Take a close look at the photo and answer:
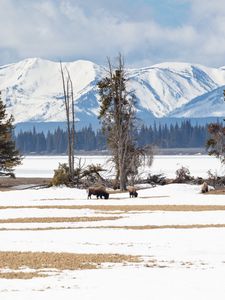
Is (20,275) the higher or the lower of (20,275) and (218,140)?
the lower

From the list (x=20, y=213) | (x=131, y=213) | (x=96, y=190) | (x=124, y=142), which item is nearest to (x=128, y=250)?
(x=131, y=213)

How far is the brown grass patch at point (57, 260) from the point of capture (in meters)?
19.9

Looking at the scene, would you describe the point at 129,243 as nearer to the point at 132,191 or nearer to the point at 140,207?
the point at 140,207

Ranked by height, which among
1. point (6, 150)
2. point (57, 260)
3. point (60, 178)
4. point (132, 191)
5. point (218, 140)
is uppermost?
point (218, 140)

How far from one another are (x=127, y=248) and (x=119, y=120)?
43581 mm

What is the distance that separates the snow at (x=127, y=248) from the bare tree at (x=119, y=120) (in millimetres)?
18991

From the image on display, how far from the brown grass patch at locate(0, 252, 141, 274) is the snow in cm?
64

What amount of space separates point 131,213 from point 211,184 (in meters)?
29.8

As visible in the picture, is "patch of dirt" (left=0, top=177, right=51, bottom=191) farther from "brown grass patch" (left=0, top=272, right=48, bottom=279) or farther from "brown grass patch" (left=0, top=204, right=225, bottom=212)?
"brown grass patch" (left=0, top=272, right=48, bottom=279)

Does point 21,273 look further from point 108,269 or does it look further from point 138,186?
point 138,186

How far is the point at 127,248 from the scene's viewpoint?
23.9m

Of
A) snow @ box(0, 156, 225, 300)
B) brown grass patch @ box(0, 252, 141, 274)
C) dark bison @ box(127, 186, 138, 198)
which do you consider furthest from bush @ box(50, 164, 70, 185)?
brown grass patch @ box(0, 252, 141, 274)

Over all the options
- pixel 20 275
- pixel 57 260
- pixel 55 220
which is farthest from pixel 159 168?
pixel 20 275

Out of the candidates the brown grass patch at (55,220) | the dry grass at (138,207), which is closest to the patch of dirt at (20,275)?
the brown grass patch at (55,220)
